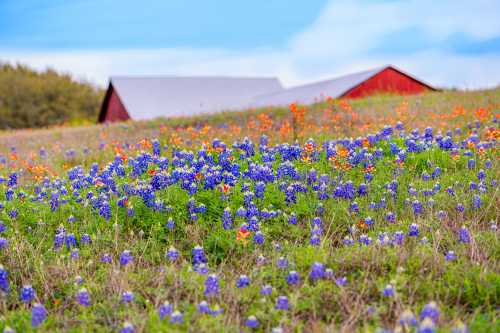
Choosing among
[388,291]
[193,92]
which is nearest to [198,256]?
[388,291]

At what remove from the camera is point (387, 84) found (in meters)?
31.4

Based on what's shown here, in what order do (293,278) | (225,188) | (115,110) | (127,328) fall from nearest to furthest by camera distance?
(127,328) → (293,278) → (225,188) → (115,110)

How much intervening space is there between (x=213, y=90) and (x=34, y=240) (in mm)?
37221

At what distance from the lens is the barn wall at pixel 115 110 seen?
3933cm

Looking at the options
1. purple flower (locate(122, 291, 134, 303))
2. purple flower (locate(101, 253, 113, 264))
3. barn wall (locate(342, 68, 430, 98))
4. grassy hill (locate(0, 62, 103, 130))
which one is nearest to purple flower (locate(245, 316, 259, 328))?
purple flower (locate(122, 291, 134, 303))

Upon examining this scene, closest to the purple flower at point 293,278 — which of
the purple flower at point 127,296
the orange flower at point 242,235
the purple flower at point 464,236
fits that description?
the orange flower at point 242,235

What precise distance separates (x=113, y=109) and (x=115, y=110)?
1.73 feet

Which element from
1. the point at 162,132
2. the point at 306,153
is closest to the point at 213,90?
the point at 162,132

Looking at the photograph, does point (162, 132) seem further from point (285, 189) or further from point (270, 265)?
point (270, 265)

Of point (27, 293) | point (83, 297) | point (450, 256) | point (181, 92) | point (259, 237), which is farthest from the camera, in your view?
point (181, 92)

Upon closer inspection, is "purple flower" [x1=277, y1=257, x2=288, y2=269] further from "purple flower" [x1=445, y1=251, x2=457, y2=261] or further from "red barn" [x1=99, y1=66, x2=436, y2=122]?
"red barn" [x1=99, y1=66, x2=436, y2=122]

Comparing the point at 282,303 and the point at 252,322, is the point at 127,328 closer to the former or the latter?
the point at 252,322

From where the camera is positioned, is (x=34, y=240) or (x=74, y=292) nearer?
(x=74, y=292)

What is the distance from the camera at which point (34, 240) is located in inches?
226
